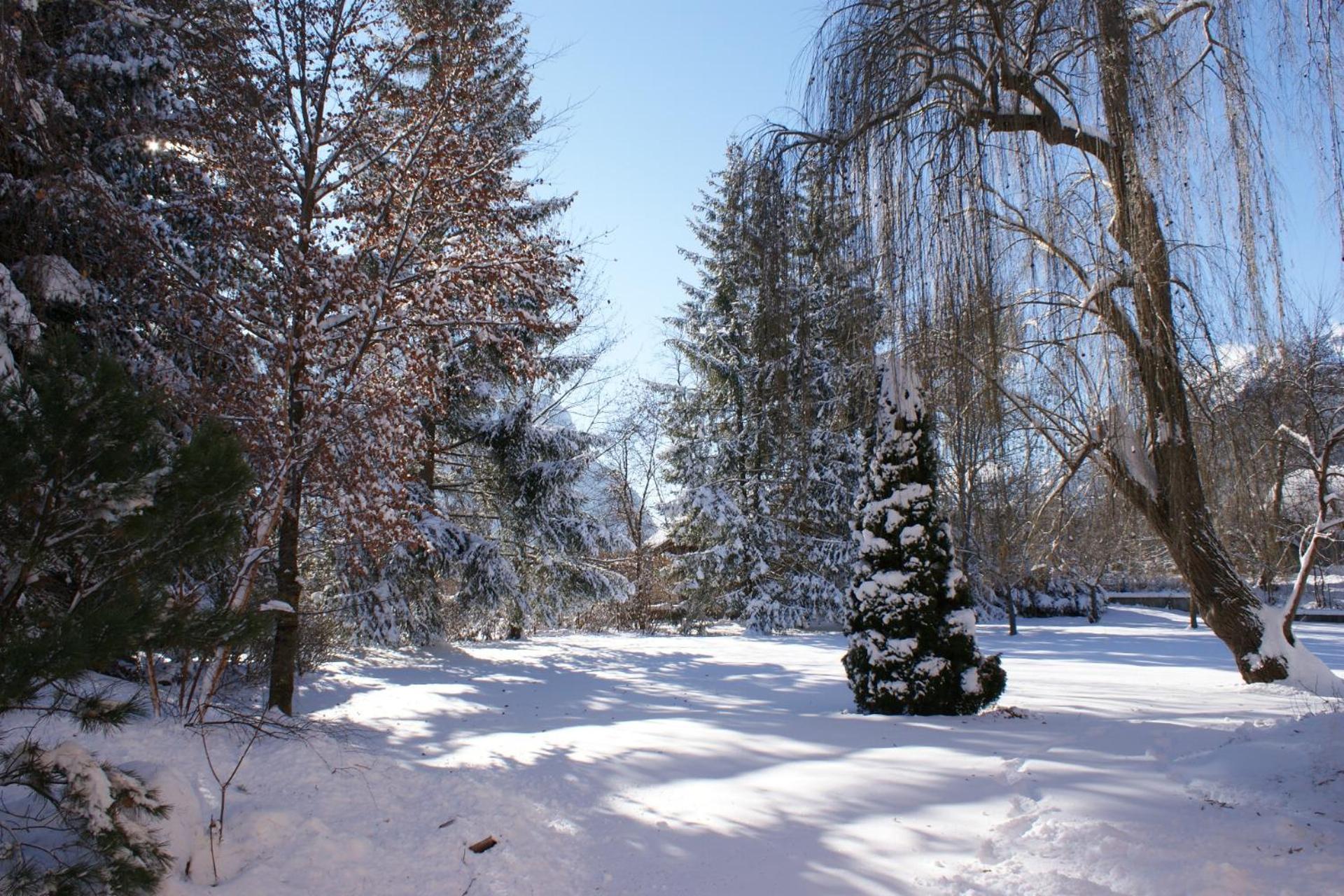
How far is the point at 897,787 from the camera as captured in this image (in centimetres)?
404

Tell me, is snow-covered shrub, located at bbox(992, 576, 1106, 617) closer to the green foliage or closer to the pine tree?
the pine tree

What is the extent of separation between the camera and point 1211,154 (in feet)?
10.4

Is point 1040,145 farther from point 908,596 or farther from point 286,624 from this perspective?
point 286,624

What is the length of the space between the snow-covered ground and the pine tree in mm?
335

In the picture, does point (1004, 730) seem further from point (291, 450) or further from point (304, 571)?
point (304, 571)

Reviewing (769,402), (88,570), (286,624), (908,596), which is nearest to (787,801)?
(769,402)

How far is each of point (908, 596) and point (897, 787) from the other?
8.73 ft

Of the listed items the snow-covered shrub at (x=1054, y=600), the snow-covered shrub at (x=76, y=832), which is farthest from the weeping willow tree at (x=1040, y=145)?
the snow-covered shrub at (x=1054, y=600)

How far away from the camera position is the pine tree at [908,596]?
636 centimetres

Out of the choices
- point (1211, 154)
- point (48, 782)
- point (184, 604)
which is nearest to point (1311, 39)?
point (1211, 154)

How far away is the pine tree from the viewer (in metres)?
6.36

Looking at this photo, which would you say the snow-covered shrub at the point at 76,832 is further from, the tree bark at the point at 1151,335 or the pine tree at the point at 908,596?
the pine tree at the point at 908,596

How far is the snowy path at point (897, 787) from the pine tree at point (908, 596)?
1.23 ft

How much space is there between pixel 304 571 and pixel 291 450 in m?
4.72
